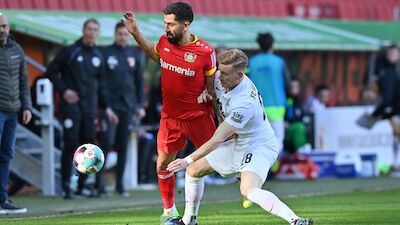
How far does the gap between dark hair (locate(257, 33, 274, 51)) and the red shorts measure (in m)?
4.80

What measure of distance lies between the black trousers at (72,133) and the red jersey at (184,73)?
10.7 feet

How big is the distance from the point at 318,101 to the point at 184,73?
32.7 ft

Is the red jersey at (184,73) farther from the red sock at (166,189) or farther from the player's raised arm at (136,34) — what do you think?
the red sock at (166,189)

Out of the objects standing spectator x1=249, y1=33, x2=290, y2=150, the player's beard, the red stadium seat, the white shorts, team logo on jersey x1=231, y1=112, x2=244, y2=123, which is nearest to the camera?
team logo on jersey x1=231, y1=112, x2=244, y2=123

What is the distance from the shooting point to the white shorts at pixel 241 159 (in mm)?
7820

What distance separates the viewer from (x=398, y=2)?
24.9 m

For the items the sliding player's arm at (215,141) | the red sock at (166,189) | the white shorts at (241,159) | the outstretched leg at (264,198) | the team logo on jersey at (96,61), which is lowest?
the red sock at (166,189)

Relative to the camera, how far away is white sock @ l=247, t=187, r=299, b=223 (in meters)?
7.36

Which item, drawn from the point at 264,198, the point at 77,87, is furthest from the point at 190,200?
the point at 77,87

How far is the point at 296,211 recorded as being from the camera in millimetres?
9859

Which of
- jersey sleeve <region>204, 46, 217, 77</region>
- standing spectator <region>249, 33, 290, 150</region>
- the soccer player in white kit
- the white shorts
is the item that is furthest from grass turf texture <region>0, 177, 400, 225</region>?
jersey sleeve <region>204, 46, 217, 77</region>

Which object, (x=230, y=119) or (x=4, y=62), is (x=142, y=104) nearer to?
(x=4, y=62)

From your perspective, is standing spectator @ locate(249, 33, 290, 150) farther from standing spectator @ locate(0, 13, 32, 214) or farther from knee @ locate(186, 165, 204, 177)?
knee @ locate(186, 165, 204, 177)

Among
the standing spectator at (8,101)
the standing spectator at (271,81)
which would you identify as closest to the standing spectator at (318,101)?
the standing spectator at (271,81)
